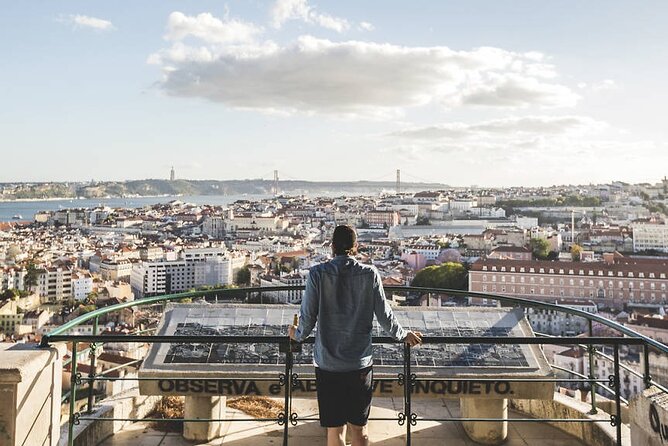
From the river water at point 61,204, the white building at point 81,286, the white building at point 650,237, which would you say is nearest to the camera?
the white building at point 81,286

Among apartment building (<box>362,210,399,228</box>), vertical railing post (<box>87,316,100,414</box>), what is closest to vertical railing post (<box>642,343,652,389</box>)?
vertical railing post (<box>87,316,100,414</box>)

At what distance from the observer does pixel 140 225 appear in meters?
86.8

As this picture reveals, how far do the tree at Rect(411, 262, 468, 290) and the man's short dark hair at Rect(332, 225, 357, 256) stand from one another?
3718 cm

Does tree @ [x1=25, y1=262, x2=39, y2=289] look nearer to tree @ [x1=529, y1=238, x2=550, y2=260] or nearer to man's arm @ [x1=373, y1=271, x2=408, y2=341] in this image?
tree @ [x1=529, y1=238, x2=550, y2=260]

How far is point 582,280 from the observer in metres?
38.4

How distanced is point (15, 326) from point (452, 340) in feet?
108

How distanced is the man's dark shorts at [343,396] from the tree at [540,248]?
49936 mm

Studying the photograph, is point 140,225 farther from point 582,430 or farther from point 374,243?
point 582,430

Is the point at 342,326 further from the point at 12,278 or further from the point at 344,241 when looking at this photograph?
the point at 12,278

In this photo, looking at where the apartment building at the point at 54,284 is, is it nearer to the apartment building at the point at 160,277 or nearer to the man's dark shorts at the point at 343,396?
the apartment building at the point at 160,277

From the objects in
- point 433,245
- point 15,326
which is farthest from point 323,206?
point 15,326

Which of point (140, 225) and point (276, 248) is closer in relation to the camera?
point (276, 248)

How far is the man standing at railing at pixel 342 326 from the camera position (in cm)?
158

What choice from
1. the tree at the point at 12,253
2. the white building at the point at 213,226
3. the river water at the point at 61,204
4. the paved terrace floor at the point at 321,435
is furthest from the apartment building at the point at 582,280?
the river water at the point at 61,204
